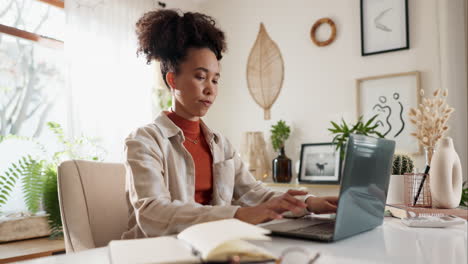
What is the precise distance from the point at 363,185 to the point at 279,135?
250 centimetres

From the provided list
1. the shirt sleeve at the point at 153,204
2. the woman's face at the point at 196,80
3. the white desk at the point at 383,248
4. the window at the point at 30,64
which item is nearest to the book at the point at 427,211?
the white desk at the point at 383,248

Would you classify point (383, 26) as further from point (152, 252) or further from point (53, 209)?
point (152, 252)

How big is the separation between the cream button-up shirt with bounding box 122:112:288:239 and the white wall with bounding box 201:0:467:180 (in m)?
1.84

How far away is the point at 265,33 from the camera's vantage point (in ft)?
12.2

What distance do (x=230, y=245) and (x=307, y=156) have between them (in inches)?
108

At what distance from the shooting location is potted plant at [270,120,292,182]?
10.8 feet

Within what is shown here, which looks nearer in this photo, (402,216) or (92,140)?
(402,216)

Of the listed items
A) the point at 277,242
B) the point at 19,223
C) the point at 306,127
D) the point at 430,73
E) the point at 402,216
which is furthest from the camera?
the point at 306,127

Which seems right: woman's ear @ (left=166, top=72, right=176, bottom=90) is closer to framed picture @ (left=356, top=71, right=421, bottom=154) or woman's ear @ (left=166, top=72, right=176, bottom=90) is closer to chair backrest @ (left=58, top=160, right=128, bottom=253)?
chair backrest @ (left=58, top=160, right=128, bottom=253)

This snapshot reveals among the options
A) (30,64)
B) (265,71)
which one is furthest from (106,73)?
(265,71)

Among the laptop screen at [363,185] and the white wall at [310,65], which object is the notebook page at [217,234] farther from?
the white wall at [310,65]

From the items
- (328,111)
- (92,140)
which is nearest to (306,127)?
(328,111)

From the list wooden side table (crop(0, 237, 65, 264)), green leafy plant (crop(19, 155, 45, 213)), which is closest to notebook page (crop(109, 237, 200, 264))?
wooden side table (crop(0, 237, 65, 264))

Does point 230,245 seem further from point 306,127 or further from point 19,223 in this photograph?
point 306,127
